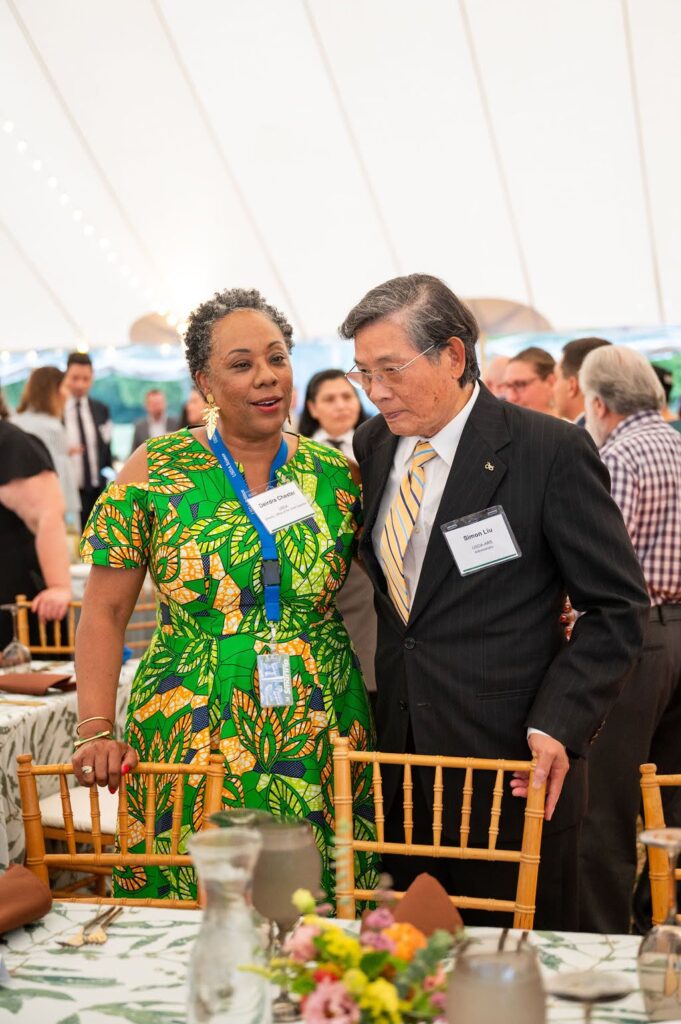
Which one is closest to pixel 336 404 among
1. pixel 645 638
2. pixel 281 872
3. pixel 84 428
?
pixel 645 638

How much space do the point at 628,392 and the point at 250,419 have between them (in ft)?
4.82

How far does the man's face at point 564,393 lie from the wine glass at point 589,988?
3.24 metres

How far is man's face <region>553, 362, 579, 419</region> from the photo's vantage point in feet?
13.7

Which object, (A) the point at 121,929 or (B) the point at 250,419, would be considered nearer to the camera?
(A) the point at 121,929

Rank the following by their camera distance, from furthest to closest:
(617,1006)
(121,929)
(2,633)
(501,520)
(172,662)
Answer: (2,633), (172,662), (501,520), (121,929), (617,1006)

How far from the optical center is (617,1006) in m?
1.29

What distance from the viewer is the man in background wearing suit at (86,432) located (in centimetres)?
829

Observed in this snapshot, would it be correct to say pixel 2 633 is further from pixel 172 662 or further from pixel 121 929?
pixel 121 929

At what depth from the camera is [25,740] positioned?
9.97 feet

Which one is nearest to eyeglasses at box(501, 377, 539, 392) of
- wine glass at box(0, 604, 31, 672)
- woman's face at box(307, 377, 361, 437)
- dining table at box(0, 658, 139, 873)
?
woman's face at box(307, 377, 361, 437)

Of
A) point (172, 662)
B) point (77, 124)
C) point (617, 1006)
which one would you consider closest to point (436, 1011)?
point (617, 1006)

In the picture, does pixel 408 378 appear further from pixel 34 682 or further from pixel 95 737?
pixel 34 682

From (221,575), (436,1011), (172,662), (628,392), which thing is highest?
(628,392)

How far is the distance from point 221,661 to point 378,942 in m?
1.18
